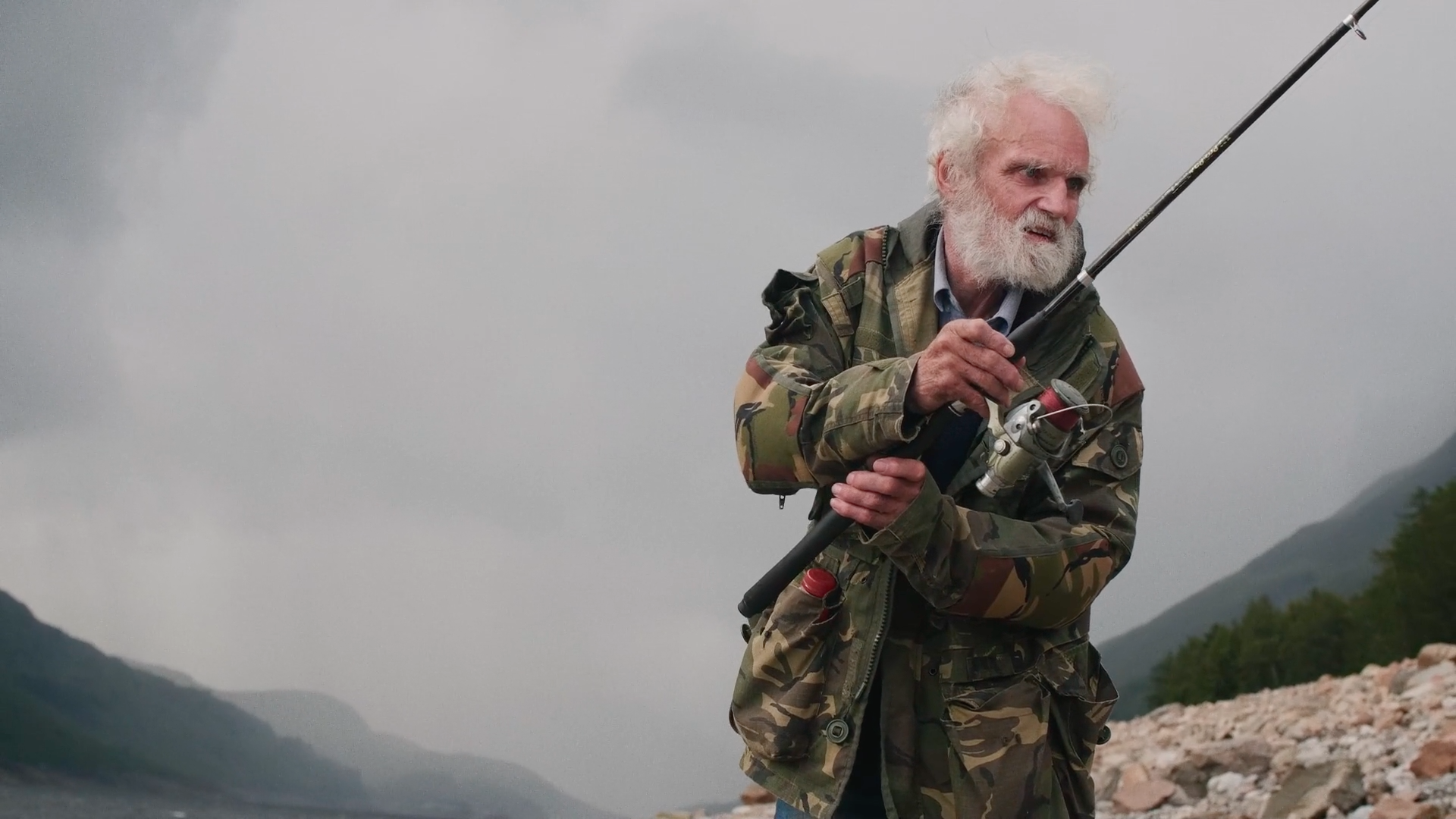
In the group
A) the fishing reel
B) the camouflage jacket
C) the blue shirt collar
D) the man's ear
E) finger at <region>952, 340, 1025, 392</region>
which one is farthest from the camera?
the man's ear

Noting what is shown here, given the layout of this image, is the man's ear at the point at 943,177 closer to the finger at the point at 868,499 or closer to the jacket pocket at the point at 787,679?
the finger at the point at 868,499

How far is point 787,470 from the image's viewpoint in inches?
130

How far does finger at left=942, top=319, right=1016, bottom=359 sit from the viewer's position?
9.87ft

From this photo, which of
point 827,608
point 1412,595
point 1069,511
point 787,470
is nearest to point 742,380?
point 787,470

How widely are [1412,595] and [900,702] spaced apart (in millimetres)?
27027

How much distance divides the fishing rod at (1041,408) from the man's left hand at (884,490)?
0.33 ft

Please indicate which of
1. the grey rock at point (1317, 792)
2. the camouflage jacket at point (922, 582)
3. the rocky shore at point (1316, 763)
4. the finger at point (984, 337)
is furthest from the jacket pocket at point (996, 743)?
the grey rock at point (1317, 792)

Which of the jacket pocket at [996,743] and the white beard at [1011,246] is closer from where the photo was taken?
the jacket pocket at [996,743]

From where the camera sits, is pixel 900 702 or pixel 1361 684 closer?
pixel 900 702

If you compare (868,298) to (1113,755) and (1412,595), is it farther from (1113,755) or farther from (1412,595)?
(1412,595)


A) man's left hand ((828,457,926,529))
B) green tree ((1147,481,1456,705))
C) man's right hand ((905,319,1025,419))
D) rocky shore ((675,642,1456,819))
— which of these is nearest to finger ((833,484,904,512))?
man's left hand ((828,457,926,529))

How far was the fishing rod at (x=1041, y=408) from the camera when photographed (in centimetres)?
315

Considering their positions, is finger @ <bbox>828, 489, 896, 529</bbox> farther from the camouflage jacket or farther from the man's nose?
the man's nose

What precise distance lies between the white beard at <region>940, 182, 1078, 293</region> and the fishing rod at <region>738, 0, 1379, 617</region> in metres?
0.06
